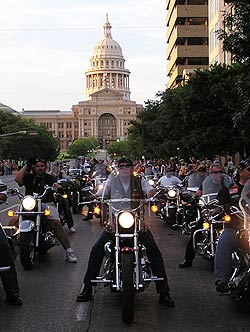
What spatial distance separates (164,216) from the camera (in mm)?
16453

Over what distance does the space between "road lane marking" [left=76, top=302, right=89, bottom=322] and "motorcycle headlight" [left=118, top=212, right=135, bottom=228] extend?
3.39 ft

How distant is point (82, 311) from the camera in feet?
24.1

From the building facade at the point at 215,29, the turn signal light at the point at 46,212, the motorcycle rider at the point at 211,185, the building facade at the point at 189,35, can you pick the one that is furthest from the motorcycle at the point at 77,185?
the building facade at the point at 189,35

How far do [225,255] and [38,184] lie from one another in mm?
3853

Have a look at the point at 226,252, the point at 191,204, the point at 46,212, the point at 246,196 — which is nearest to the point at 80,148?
the point at 191,204

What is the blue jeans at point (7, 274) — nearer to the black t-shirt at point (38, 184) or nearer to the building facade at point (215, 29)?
the black t-shirt at point (38, 184)

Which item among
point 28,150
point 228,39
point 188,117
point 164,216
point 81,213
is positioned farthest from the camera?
point 28,150

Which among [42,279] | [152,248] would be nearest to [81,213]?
[42,279]

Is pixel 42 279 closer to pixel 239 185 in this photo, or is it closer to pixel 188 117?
pixel 239 185

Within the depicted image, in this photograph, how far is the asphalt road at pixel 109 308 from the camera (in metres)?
6.67

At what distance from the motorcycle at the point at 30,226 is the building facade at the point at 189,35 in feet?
224

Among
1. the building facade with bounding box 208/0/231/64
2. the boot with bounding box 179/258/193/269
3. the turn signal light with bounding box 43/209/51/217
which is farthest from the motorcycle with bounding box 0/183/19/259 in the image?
the building facade with bounding box 208/0/231/64

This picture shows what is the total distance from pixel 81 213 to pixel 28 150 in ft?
251

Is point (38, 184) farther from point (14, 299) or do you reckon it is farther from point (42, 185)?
point (14, 299)
